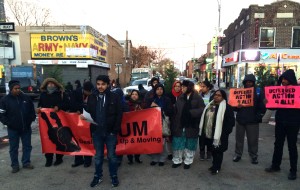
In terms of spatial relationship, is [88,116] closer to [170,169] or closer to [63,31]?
[170,169]

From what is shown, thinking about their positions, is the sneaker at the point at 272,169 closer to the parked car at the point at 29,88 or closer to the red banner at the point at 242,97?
the red banner at the point at 242,97

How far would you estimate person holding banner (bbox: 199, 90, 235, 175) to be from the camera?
496 centimetres

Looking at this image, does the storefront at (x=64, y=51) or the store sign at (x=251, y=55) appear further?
the store sign at (x=251, y=55)

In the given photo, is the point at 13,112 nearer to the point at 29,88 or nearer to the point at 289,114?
the point at 289,114

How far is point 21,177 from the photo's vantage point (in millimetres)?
4992

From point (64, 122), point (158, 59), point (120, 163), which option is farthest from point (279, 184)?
point (158, 59)

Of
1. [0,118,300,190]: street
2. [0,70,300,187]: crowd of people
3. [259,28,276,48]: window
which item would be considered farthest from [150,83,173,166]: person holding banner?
[259,28,276,48]: window

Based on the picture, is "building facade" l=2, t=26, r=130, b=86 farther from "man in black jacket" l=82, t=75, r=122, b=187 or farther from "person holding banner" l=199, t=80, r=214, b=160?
"man in black jacket" l=82, t=75, r=122, b=187

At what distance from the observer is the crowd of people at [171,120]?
4.43 metres

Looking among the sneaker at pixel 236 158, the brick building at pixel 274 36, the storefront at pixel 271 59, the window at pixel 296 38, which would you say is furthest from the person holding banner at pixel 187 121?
the window at pixel 296 38

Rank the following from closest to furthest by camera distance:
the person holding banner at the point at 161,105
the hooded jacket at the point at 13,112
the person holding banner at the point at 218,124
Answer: the person holding banner at the point at 218,124 < the hooded jacket at the point at 13,112 < the person holding banner at the point at 161,105

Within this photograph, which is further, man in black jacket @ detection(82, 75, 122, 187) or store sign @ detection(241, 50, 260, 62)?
store sign @ detection(241, 50, 260, 62)

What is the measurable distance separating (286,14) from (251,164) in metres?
25.7

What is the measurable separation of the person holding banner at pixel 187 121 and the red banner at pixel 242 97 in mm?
1042
